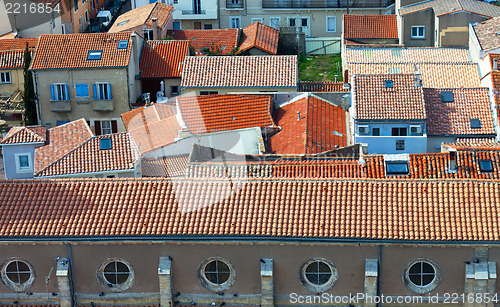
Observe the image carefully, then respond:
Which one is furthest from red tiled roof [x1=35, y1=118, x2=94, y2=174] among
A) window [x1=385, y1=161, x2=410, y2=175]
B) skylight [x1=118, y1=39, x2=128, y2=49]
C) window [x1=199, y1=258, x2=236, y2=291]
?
window [x1=199, y1=258, x2=236, y2=291]

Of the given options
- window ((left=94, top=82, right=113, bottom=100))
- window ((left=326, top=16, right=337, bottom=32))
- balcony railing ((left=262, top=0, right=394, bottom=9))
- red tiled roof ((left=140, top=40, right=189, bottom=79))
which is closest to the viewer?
window ((left=94, top=82, right=113, bottom=100))

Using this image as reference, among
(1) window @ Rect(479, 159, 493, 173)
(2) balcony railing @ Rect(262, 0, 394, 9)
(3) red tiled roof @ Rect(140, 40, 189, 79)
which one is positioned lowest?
(1) window @ Rect(479, 159, 493, 173)

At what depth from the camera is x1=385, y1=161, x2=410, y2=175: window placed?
170 ft

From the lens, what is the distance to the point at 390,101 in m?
63.9

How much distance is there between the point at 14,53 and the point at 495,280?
5196 centimetres

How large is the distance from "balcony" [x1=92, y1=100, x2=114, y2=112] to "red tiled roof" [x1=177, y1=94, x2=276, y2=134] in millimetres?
9352

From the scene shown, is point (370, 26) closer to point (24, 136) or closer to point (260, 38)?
point (260, 38)

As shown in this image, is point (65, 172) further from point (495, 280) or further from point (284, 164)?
point (495, 280)

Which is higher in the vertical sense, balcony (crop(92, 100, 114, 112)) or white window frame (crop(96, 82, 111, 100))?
white window frame (crop(96, 82, 111, 100))

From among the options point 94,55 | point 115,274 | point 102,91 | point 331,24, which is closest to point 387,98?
point 102,91

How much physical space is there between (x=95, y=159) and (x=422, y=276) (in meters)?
26.8

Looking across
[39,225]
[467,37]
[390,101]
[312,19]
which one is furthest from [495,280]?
[312,19]

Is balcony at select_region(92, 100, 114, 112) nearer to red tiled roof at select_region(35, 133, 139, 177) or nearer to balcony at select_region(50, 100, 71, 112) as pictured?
balcony at select_region(50, 100, 71, 112)

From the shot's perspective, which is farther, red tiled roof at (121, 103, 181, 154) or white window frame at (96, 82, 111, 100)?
white window frame at (96, 82, 111, 100)
